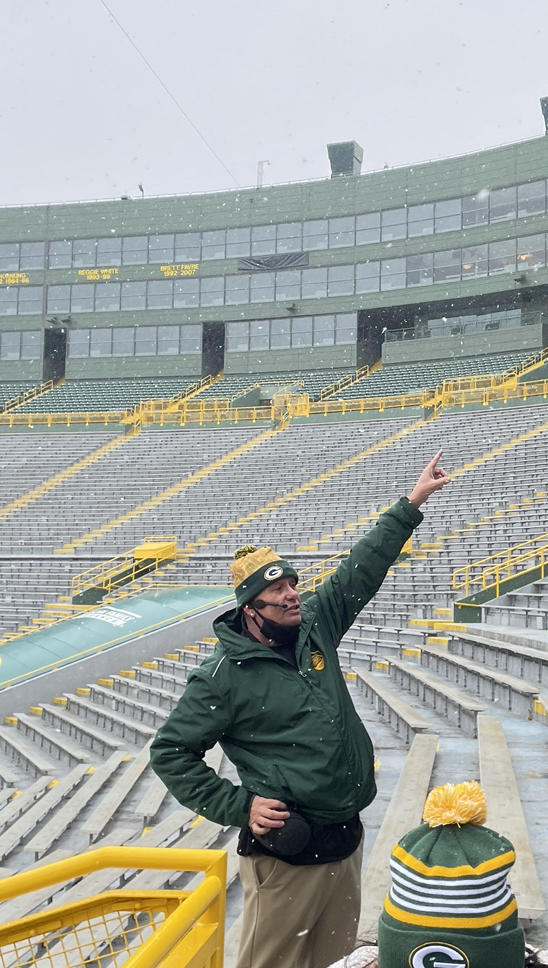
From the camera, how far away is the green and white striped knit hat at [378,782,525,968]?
1.69m

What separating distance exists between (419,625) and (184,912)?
467 inches

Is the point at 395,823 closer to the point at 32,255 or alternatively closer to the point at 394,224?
the point at 394,224

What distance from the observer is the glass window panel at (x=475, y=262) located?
33.2 metres

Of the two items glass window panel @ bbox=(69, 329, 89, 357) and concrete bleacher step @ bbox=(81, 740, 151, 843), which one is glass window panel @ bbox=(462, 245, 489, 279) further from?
concrete bleacher step @ bbox=(81, 740, 151, 843)

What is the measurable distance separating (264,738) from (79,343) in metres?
38.5

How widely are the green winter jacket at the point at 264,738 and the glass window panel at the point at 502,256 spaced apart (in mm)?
32426

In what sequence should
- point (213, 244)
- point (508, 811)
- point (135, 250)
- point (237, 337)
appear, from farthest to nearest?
point (135, 250) → point (213, 244) → point (237, 337) → point (508, 811)

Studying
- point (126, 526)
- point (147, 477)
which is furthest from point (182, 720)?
point (147, 477)

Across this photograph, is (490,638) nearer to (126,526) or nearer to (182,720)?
(182,720)

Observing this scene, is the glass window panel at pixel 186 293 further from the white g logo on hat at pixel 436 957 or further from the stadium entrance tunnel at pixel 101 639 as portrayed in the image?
the white g logo on hat at pixel 436 957

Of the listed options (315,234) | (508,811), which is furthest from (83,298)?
(508,811)

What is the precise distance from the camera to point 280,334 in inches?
1444

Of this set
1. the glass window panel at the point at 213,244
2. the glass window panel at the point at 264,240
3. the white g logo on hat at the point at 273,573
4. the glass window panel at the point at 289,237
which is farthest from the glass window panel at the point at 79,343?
the white g logo on hat at the point at 273,573

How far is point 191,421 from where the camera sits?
107 feet
